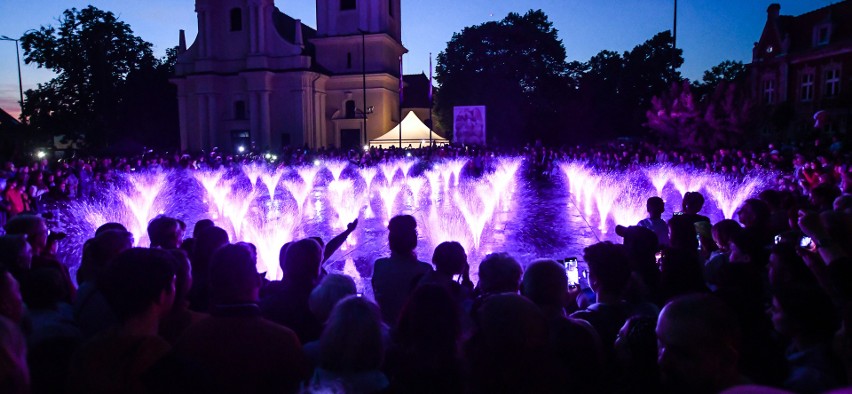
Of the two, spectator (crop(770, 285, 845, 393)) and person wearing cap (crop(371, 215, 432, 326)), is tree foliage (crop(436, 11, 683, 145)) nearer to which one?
person wearing cap (crop(371, 215, 432, 326))

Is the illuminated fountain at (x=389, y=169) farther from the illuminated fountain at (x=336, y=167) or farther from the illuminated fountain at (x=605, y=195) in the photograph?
the illuminated fountain at (x=605, y=195)

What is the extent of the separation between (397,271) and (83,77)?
66708mm

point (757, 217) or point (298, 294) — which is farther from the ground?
point (757, 217)

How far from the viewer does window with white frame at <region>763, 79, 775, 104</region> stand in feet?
165

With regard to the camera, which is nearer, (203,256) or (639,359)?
(639,359)

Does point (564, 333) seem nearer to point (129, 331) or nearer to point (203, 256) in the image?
point (129, 331)

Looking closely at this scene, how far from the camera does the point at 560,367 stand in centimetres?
295

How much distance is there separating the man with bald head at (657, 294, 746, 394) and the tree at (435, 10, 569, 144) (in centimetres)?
5764

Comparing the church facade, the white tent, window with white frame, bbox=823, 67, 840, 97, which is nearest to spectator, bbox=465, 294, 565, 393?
the white tent

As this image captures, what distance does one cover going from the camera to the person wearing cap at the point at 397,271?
499cm

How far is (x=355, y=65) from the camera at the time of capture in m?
62.6

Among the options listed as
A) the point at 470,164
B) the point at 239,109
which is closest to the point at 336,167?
the point at 470,164

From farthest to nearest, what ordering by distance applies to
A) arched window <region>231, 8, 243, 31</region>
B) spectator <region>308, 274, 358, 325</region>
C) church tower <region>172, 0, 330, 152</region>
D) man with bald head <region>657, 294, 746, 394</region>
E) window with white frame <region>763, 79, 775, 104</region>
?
arched window <region>231, 8, 243, 31</region> < church tower <region>172, 0, 330, 152</region> < window with white frame <region>763, 79, 775, 104</region> < spectator <region>308, 274, 358, 325</region> < man with bald head <region>657, 294, 746, 394</region>

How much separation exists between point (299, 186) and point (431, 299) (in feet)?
86.1
